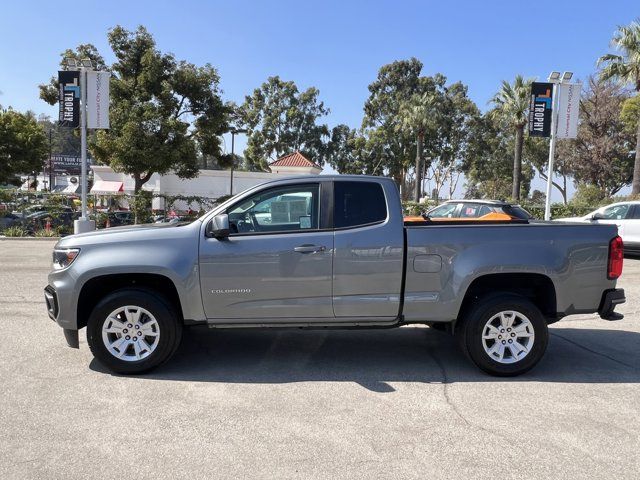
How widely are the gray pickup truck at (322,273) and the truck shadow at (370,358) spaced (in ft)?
1.37

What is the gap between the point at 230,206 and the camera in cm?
482

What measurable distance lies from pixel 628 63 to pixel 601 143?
1892 cm

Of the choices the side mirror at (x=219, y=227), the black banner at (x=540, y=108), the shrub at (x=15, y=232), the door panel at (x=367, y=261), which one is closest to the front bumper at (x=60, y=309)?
the side mirror at (x=219, y=227)

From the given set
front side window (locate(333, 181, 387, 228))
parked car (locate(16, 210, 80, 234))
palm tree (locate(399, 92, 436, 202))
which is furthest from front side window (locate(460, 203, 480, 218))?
palm tree (locate(399, 92, 436, 202))

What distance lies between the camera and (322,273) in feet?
15.5

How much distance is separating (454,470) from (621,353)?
3.65 meters

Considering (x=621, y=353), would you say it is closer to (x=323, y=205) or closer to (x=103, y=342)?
(x=323, y=205)

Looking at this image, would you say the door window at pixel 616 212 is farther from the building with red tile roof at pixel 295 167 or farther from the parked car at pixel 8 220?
the building with red tile roof at pixel 295 167

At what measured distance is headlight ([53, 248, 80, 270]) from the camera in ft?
15.6

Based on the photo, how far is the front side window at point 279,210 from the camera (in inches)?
192

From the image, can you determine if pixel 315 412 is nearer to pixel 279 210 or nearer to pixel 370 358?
pixel 370 358

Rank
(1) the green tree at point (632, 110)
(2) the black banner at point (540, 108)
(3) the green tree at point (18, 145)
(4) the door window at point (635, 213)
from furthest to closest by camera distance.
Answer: (3) the green tree at point (18, 145) < (1) the green tree at point (632, 110) < (2) the black banner at point (540, 108) < (4) the door window at point (635, 213)

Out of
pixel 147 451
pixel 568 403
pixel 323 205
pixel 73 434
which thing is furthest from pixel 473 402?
pixel 73 434

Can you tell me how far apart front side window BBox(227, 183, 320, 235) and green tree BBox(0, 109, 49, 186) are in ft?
126
